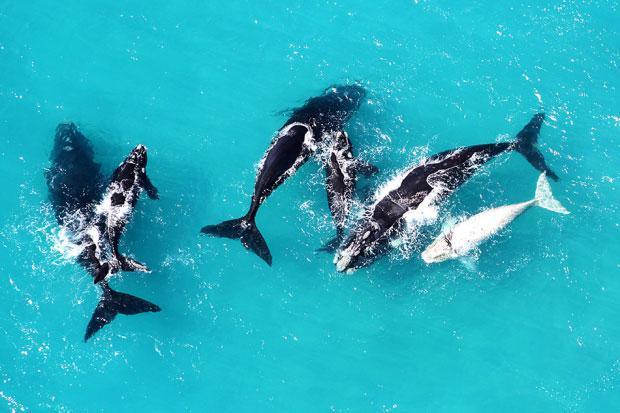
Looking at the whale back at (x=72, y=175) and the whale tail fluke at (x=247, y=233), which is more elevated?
the whale back at (x=72, y=175)

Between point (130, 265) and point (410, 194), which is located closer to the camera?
point (410, 194)

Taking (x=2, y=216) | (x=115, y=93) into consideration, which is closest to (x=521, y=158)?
(x=115, y=93)

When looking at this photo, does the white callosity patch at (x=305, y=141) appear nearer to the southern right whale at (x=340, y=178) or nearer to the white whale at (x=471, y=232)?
the southern right whale at (x=340, y=178)

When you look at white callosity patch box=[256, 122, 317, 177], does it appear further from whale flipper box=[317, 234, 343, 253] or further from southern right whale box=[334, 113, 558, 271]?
southern right whale box=[334, 113, 558, 271]

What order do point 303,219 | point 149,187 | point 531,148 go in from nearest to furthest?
point 149,187
point 303,219
point 531,148

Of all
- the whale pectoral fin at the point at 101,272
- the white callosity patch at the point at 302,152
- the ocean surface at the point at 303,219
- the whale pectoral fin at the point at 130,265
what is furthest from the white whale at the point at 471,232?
the whale pectoral fin at the point at 101,272

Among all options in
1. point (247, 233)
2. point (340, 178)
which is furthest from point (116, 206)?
point (340, 178)

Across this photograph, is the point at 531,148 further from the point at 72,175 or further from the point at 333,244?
the point at 72,175

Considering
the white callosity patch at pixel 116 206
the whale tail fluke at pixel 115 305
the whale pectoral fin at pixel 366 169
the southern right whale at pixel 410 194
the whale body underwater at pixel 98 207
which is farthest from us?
the whale pectoral fin at pixel 366 169
